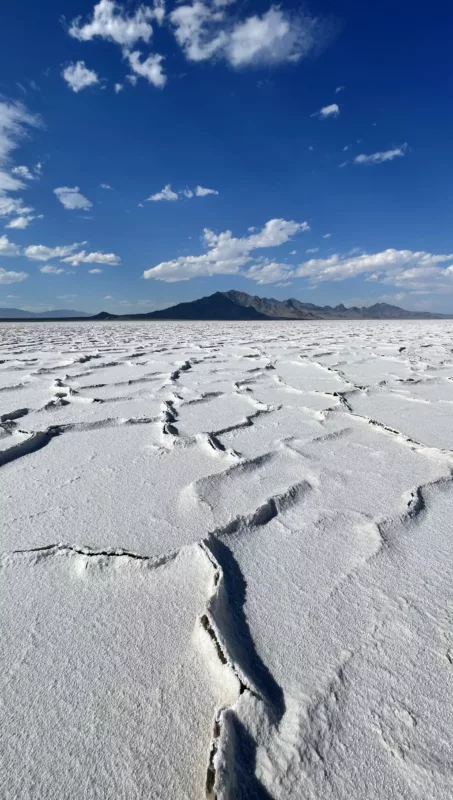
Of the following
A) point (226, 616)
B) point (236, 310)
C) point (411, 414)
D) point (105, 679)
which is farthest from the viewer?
point (236, 310)

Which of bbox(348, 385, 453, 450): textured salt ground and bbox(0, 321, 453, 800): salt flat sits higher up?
bbox(0, 321, 453, 800): salt flat

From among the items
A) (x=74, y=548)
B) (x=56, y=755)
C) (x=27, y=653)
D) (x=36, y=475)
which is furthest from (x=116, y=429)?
(x=56, y=755)

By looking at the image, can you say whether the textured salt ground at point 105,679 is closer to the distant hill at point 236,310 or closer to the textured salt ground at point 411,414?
the textured salt ground at point 411,414

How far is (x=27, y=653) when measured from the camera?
0.70 m

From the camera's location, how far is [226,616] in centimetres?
77

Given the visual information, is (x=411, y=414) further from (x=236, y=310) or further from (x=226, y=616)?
(x=236, y=310)

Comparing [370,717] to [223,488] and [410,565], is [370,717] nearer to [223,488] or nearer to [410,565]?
[410,565]

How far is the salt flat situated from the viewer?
537mm

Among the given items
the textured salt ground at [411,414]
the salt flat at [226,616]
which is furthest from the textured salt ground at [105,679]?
the textured salt ground at [411,414]

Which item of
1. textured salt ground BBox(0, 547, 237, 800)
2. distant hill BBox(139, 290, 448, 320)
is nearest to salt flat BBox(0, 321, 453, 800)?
textured salt ground BBox(0, 547, 237, 800)

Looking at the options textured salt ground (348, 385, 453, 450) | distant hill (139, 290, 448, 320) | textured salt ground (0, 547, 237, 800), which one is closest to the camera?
textured salt ground (0, 547, 237, 800)

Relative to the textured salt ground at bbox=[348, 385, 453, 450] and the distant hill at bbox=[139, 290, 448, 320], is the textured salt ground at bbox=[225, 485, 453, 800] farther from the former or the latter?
the distant hill at bbox=[139, 290, 448, 320]

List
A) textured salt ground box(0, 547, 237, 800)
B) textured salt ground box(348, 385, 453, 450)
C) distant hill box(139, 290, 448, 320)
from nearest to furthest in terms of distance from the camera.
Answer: textured salt ground box(0, 547, 237, 800) → textured salt ground box(348, 385, 453, 450) → distant hill box(139, 290, 448, 320)

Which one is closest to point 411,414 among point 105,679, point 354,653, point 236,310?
point 354,653
